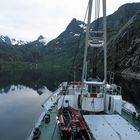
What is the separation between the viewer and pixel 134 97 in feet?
195

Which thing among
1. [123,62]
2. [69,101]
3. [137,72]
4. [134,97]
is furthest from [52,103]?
[123,62]

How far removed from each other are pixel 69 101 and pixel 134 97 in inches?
1356

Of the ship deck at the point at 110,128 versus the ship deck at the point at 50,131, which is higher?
the ship deck at the point at 110,128

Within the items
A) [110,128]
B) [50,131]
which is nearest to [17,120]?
[50,131]

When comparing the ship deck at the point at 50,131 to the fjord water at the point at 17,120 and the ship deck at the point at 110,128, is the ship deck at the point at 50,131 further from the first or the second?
the fjord water at the point at 17,120

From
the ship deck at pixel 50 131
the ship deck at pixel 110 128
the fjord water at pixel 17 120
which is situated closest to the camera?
the ship deck at pixel 110 128

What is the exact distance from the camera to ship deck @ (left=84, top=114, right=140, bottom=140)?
17.2 m

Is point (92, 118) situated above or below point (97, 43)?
below

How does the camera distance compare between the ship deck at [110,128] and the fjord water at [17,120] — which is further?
the fjord water at [17,120]

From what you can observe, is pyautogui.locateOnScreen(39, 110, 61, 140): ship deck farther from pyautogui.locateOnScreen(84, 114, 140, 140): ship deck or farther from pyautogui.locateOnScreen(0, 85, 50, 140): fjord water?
pyautogui.locateOnScreen(0, 85, 50, 140): fjord water

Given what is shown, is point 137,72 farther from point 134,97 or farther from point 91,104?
point 91,104

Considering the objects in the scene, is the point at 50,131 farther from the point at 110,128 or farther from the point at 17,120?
the point at 17,120

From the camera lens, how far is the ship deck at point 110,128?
1717cm

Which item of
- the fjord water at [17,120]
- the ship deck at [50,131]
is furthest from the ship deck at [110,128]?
the fjord water at [17,120]
